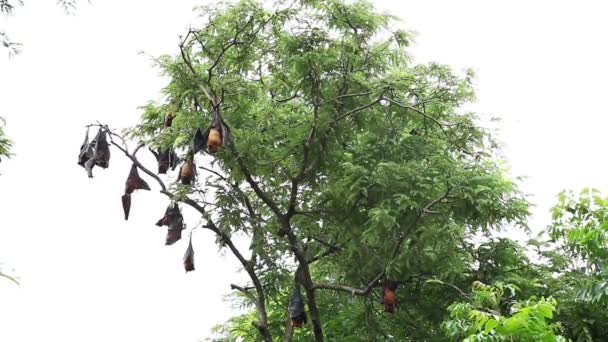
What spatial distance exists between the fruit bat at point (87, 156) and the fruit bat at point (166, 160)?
0.66m

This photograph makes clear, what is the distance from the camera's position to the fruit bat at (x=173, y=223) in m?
7.02

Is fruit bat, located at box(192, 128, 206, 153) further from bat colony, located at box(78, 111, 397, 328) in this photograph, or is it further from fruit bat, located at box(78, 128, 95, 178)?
fruit bat, located at box(78, 128, 95, 178)

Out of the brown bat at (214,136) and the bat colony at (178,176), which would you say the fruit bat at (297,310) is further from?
the brown bat at (214,136)

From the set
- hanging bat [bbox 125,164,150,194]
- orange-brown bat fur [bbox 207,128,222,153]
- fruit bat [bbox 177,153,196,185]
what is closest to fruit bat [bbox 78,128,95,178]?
hanging bat [bbox 125,164,150,194]

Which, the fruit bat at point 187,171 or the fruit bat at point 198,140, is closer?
the fruit bat at point 198,140

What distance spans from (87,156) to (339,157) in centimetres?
259

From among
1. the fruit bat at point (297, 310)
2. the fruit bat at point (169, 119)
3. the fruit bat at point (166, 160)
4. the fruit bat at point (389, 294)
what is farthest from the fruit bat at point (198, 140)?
the fruit bat at point (389, 294)

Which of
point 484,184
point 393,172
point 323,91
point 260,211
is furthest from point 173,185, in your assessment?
point 484,184

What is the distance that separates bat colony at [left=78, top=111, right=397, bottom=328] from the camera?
253 inches

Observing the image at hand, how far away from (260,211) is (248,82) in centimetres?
173

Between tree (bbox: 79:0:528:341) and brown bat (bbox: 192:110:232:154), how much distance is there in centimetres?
3

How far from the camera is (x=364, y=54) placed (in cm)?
668

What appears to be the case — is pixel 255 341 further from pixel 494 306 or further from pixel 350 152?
pixel 494 306

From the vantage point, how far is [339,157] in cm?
698
